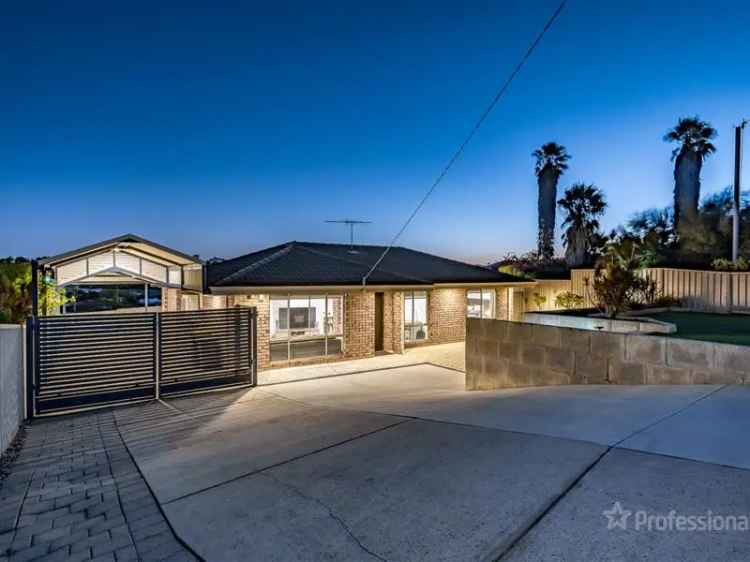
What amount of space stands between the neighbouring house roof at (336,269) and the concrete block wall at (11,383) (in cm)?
495

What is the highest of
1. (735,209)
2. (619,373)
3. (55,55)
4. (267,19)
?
(267,19)

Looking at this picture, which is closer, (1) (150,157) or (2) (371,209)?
(1) (150,157)

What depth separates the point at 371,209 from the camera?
95.2ft

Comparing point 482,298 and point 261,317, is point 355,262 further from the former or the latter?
point 482,298

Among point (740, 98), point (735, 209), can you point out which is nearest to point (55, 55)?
point (740, 98)

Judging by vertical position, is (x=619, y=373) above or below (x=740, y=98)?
below

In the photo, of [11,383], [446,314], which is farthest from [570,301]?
[11,383]

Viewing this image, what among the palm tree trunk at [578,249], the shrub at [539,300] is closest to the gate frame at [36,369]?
the shrub at [539,300]

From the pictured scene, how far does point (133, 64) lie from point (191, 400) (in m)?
9.98

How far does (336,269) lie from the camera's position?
15.8 metres

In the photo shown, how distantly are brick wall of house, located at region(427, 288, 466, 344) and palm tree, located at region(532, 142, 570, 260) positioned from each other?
19.2m

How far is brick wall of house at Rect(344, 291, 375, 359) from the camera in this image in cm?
1494

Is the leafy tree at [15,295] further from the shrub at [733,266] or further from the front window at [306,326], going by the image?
the shrub at [733,266]

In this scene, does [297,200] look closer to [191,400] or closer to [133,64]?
[133,64]
